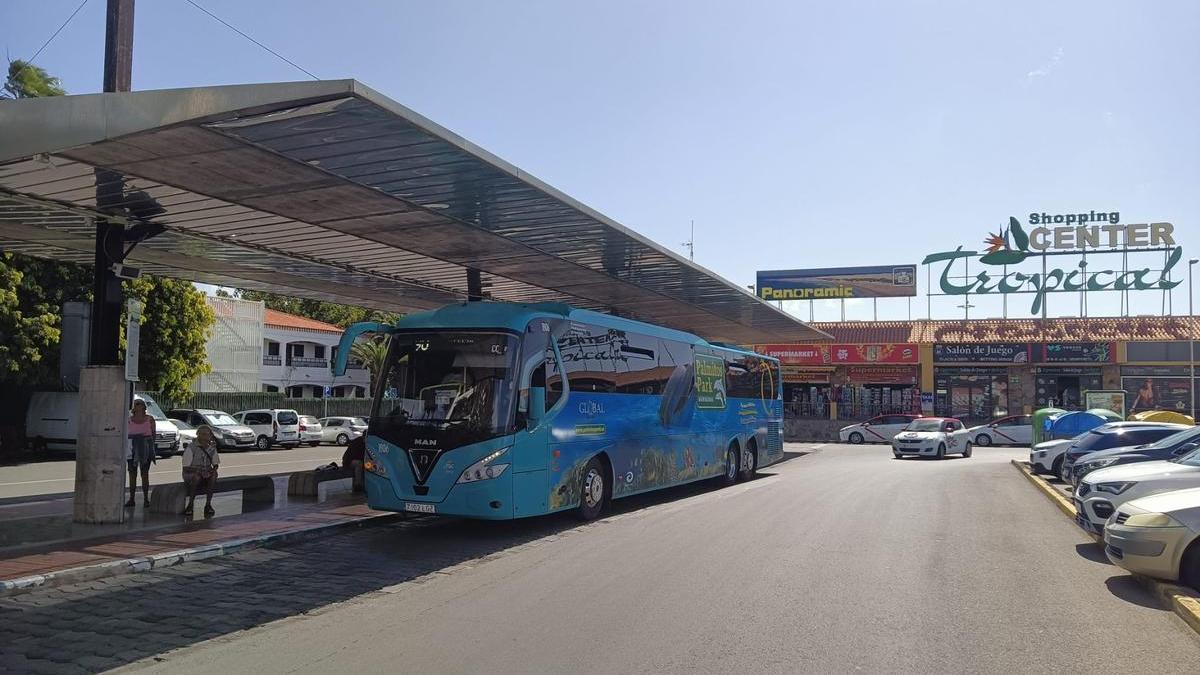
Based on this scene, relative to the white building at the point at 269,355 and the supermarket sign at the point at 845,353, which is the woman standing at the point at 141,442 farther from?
the supermarket sign at the point at 845,353

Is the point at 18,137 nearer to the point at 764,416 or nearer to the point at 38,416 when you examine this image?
the point at 764,416

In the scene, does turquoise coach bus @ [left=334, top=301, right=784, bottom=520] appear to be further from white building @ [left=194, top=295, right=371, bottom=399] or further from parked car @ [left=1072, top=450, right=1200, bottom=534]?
white building @ [left=194, top=295, right=371, bottom=399]

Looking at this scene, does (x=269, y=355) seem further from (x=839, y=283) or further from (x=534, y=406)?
(x=534, y=406)

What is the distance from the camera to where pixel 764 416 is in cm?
2264

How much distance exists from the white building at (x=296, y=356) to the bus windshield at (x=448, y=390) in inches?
1582

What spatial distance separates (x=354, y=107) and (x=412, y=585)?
4.70 meters

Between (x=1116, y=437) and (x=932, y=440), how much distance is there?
14.0 metres

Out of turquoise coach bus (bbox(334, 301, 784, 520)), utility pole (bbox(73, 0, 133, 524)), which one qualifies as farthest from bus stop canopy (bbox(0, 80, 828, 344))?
turquoise coach bus (bbox(334, 301, 784, 520))

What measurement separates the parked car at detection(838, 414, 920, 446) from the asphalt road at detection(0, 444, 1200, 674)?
29062 mm

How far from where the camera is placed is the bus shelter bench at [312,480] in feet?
51.3

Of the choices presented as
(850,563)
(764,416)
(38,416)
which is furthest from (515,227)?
(38,416)

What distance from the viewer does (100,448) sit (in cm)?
1188

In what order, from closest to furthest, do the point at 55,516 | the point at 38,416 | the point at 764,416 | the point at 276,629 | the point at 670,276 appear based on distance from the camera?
the point at 276,629, the point at 55,516, the point at 670,276, the point at 764,416, the point at 38,416

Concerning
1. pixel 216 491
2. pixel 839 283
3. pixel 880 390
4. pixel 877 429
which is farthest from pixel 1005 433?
pixel 216 491
